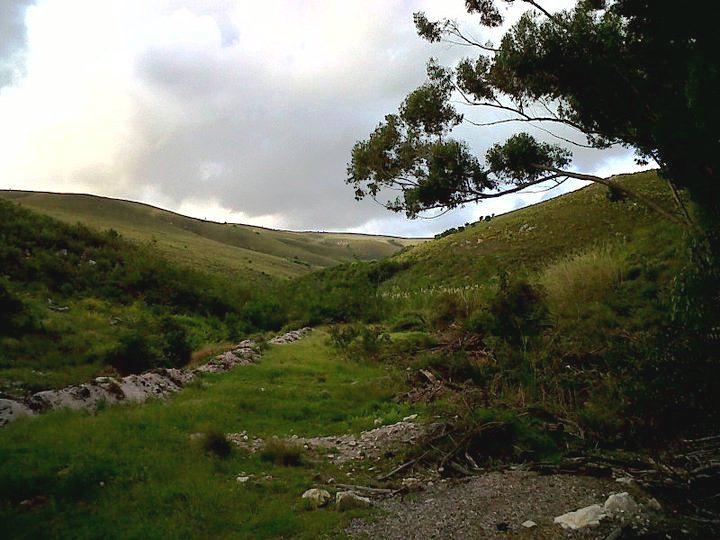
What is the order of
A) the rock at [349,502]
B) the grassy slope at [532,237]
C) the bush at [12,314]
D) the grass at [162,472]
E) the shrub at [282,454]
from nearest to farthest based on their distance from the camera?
the grass at [162,472], the rock at [349,502], the shrub at [282,454], the bush at [12,314], the grassy slope at [532,237]

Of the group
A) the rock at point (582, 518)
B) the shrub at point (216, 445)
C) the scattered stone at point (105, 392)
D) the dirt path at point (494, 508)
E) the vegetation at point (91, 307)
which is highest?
the vegetation at point (91, 307)

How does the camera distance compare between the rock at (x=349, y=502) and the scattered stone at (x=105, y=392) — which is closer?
the rock at (x=349, y=502)

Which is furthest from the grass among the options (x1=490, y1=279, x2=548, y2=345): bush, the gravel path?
(x1=490, y1=279, x2=548, y2=345): bush

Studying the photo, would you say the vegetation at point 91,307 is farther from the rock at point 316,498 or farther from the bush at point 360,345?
the rock at point 316,498

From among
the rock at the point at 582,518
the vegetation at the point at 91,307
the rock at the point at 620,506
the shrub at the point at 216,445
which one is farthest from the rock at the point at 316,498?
the vegetation at the point at 91,307

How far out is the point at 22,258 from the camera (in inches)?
880

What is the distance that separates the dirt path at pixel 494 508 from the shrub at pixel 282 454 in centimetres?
194

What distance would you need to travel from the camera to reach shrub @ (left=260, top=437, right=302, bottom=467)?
7.02 metres

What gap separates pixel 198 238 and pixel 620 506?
107 metres

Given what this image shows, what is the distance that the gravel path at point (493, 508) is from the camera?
4.43m

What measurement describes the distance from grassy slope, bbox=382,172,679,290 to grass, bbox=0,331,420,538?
75.3 ft

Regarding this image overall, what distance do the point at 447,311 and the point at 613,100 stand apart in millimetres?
9969

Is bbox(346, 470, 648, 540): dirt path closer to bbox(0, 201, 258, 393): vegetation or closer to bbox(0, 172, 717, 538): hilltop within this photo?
bbox(0, 172, 717, 538): hilltop

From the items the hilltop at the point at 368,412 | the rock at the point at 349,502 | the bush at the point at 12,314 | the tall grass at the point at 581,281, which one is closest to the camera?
the hilltop at the point at 368,412
